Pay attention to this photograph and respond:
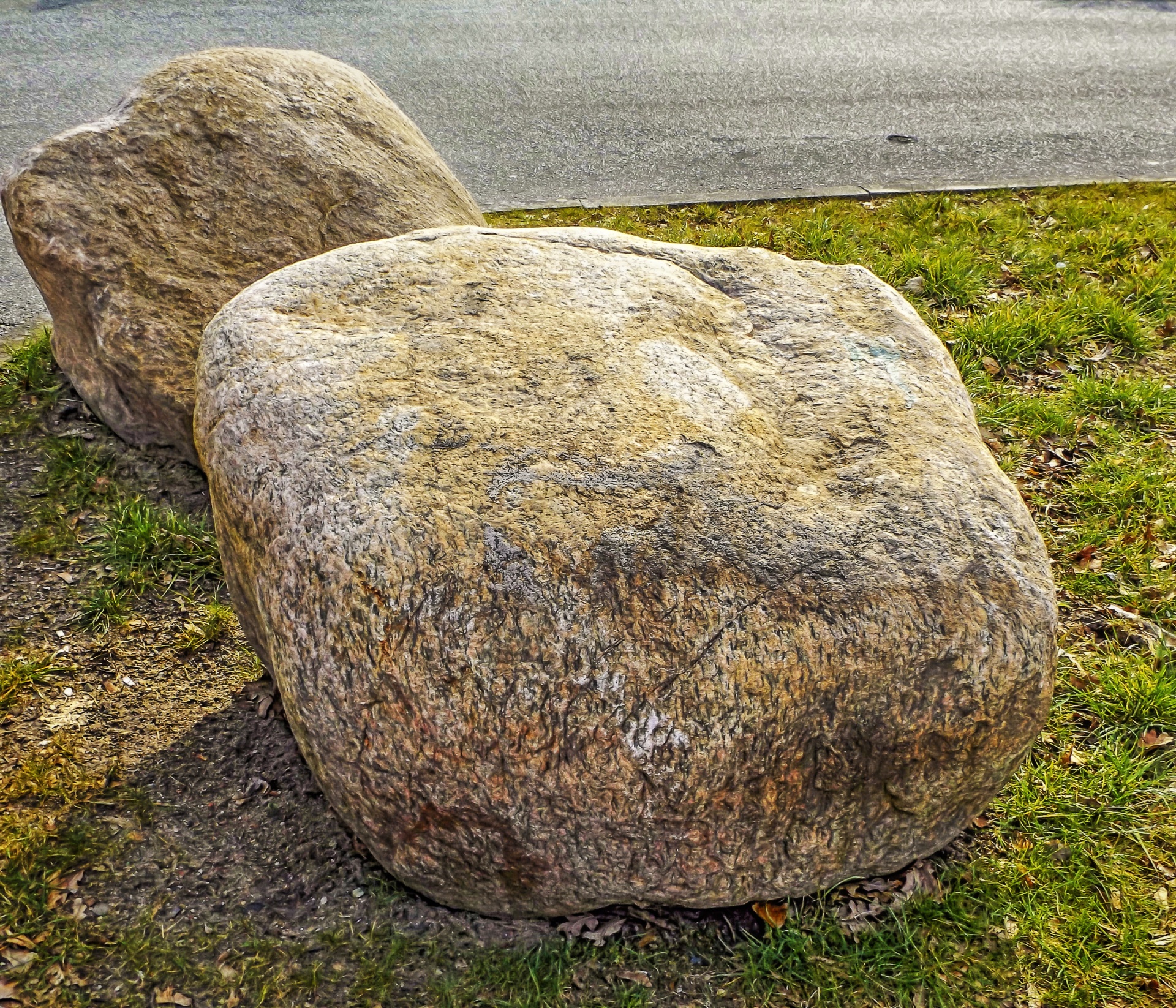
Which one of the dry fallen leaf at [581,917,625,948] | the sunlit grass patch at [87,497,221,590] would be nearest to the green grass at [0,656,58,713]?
the sunlit grass patch at [87,497,221,590]

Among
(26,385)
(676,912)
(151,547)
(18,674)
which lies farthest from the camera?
(26,385)

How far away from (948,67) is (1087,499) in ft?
17.7

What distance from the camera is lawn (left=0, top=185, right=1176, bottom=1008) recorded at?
247 cm

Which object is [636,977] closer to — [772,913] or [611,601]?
[772,913]

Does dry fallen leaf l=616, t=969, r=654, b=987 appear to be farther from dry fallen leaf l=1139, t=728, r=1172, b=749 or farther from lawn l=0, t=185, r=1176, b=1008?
dry fallen leaf l=1139, t=728, r=1172, b=749

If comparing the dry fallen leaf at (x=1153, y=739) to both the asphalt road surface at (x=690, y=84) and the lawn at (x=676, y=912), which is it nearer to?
the lawn at (x=676, y=912)

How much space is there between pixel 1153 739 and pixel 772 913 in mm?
1461

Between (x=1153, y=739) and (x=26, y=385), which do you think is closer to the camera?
(x=1153, y=739)

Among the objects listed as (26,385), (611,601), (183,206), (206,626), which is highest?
(183,206)

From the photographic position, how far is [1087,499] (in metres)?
4.00

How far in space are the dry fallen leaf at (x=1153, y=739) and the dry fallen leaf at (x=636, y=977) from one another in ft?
5.77

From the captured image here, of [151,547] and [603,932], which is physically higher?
[151,547]

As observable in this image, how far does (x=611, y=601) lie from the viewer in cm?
216

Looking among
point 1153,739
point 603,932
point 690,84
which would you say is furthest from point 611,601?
point 690,84
